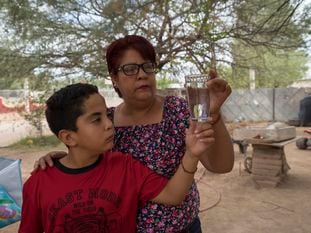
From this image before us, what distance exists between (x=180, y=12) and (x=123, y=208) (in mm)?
6895

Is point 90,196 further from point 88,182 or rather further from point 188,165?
point 188,165

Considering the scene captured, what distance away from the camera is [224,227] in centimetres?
409

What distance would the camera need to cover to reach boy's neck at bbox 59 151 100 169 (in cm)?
140

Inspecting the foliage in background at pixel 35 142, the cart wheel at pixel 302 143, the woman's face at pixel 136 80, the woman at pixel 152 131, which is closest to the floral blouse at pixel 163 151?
the woman at pixel 152 131

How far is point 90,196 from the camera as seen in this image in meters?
1.33

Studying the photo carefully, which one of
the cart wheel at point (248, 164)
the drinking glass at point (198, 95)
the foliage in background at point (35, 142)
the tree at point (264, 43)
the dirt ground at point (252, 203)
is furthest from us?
the foliage in background at point (35, 142)

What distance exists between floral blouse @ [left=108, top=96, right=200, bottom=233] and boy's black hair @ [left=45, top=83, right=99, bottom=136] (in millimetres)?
237

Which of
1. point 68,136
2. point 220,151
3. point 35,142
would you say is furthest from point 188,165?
point 35,142

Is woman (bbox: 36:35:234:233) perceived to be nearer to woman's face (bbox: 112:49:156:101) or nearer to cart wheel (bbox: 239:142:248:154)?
woman's face (bbox: 112:49:156:101)

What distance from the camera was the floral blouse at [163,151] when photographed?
143 cm

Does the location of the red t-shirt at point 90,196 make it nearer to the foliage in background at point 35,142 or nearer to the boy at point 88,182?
the boy at point 88,182

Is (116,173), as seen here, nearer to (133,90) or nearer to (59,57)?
(133,90)

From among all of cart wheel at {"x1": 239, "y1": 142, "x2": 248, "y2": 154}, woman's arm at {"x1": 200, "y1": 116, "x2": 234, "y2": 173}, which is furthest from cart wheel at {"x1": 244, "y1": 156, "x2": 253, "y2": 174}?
woman's arm at {"x1": 200, "y1": 116, "x2": 234, "y2": 173}

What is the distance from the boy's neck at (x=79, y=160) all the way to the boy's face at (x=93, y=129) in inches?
1.5
